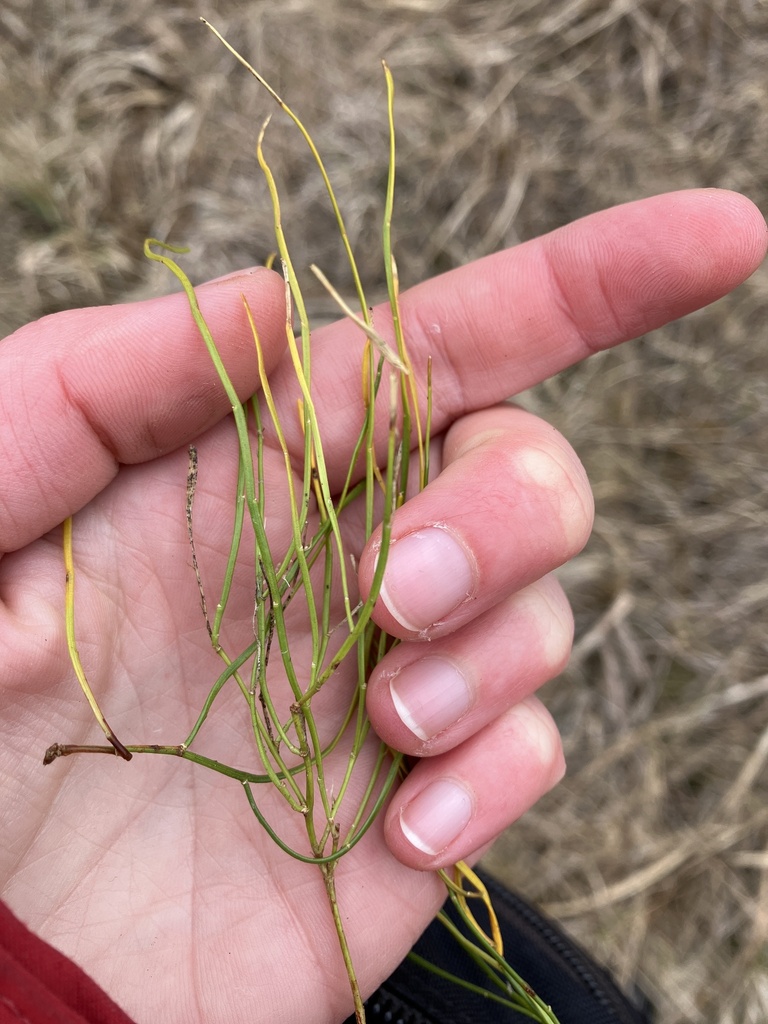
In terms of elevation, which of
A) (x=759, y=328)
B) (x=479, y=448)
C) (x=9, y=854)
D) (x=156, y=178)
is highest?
(x=156, y=178)

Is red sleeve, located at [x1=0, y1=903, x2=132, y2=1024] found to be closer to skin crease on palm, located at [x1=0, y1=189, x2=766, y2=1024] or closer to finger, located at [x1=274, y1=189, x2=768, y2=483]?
skin crease on palm, located at [x1=0, y1=189, x2=766, y2=1024]

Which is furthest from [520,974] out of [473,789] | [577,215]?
[577,215]

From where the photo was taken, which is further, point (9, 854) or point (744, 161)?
point (744, 161)

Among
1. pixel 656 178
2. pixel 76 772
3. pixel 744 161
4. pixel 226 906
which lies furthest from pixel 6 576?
pixel 744 161

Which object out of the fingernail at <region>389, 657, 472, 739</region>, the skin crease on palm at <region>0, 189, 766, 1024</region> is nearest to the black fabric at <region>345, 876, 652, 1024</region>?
the skin crease on palm at <region>0, 189, 766, 1024</region>

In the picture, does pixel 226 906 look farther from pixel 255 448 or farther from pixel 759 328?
pixel 759 328
